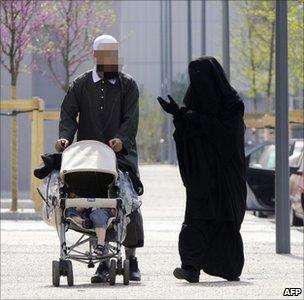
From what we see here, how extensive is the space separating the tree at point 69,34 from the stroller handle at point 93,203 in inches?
812

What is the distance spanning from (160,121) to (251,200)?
5307 centimetres

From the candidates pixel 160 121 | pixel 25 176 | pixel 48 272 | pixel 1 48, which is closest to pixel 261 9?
pixel 25 176

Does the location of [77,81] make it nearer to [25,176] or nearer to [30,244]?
[30,244]

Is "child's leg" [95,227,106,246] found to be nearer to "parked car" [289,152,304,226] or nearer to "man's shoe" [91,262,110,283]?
"man's shoe" [91,262,110,283]

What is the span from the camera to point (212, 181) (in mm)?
10953

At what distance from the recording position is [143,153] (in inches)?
3093

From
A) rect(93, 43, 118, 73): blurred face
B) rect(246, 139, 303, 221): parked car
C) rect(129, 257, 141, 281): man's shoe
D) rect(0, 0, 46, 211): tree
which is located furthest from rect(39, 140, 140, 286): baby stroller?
rect(0, 0, 46, 211): tree

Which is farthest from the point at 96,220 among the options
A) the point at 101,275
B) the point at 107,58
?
the point at 107,58

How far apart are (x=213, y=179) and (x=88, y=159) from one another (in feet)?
3.77

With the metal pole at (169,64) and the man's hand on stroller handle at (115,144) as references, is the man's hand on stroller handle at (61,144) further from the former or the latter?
the metal pole at (169,64)

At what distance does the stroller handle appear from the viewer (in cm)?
1029

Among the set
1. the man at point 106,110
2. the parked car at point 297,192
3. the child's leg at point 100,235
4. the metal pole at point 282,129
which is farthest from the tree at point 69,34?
the child's leg at point 100,235

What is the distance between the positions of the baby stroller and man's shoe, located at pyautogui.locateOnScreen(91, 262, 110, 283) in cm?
31

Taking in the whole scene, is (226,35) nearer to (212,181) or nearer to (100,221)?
(212,181)
